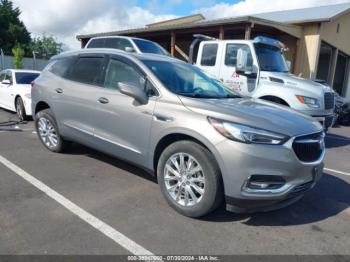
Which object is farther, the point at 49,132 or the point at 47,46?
the point at 47,46

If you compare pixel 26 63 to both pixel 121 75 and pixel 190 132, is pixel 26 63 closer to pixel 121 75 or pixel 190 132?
pixel 121 75

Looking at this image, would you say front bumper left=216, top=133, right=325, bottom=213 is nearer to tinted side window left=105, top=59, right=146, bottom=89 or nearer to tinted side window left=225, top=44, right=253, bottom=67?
tinted side window left=105, top=59, right=146, bottom=89

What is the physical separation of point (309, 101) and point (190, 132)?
489cm

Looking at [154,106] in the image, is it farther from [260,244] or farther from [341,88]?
[341,88]

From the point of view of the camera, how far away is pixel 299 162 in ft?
11.5

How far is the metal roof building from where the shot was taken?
14.4 meters

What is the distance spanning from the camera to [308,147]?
3.69m

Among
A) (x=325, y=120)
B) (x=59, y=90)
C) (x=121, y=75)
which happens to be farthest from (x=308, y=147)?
(x=325, y=120)

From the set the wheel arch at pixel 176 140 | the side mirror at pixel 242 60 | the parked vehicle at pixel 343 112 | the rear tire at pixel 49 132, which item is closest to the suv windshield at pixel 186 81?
the wheel arch at pixel 176 140

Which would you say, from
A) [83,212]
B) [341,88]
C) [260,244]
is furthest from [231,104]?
[341,88]

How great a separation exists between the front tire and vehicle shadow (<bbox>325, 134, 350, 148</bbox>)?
231 inches

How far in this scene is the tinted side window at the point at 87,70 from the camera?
5.04m

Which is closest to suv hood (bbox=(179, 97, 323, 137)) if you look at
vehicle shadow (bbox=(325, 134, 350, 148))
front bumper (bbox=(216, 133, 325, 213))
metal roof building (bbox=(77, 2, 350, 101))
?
front bumper (bbox=(216, 133, 325, 213))

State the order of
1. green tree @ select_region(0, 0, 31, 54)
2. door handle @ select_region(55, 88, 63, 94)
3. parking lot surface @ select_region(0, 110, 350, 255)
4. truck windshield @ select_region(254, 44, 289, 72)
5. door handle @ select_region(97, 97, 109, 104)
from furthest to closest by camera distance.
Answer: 1. green tree @ select_region(0, 0, 31, 54)
2. truck windshield @ select_region(254, 44, 289, 72)
3. door handle @ select_region(55, 88, 63, 94)
4. door handle @ select_region(97, 97, 109, 104)
5. parking lot surface @ select_region(0, 110, 350, 255)
